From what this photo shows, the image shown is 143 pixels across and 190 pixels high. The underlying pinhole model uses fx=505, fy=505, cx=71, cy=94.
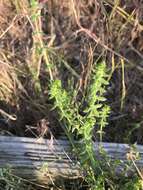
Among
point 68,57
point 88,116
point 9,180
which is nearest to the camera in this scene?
point 88,116

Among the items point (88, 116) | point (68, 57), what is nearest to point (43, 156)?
point (88, 116)

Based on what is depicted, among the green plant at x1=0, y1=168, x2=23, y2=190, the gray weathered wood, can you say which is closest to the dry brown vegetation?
the gray weathered wood

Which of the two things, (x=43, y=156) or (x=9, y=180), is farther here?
(x=43, y=156)

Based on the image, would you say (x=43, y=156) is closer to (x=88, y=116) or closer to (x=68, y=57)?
(x=88, y=116)

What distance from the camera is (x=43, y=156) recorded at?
1932 millimetres

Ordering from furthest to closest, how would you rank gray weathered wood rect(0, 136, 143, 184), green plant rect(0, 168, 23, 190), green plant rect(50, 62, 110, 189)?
gray weathered wood rect(0, 136, 143, 184)
green plant rect(0, 168, 23, 190)
green plant rect(50, 62, 110, 189)

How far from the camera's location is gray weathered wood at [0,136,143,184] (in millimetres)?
1899

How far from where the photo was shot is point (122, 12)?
7.49 ft

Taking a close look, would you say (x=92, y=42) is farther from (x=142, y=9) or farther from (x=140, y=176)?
(x=140, y=176)

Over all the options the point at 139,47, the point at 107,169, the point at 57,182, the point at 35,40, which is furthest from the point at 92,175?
the point at 139,47

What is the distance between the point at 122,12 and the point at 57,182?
2.76 feet

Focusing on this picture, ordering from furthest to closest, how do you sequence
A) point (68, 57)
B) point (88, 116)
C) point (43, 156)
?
point (68, 57), point (43, 156), point (88, 116)

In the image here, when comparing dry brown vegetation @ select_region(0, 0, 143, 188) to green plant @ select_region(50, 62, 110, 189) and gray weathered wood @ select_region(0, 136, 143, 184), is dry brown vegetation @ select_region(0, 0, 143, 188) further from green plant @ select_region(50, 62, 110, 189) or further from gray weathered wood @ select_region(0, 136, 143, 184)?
green plant @ select_region(50, 62, 110, 189)

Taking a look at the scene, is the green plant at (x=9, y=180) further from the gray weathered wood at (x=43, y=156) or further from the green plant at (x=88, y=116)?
the green plant at (x=88, y=116)
